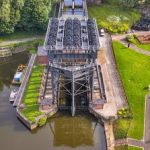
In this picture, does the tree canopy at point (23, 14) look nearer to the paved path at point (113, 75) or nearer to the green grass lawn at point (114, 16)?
the green grass lawn at point (114, 16)

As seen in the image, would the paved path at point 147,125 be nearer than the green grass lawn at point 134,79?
Yes

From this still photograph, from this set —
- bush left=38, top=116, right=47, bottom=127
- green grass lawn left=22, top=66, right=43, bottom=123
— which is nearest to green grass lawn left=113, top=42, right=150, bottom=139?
bush left=38, top=116, right=47, bottom=127

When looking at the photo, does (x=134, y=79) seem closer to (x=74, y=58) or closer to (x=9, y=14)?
(x=74, y=58)

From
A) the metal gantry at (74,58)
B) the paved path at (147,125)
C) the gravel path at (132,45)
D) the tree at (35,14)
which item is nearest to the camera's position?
the paved path at (147,125)

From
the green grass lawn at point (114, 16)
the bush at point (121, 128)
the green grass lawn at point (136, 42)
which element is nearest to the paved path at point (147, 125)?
the bush at point (121, 128)

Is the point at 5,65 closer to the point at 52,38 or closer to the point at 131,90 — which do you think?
the point at 52,38

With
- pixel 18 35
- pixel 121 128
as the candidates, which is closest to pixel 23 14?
pixel 18 35

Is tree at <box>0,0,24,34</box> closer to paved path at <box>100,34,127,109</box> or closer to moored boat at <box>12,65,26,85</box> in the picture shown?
moored boat at <box>12,65,26,85</box>
